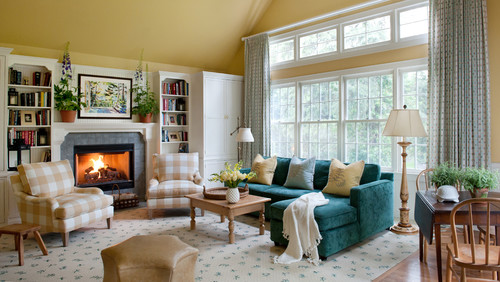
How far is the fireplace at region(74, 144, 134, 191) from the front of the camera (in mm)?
5801

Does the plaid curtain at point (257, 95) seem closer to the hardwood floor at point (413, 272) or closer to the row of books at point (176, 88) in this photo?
the row of books at point (176, 88)

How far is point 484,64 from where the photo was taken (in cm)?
407

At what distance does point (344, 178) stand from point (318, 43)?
2705 mm

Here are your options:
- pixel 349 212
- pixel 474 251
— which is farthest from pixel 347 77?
pixel 474 251

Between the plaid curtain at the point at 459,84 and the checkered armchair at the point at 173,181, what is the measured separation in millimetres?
3470

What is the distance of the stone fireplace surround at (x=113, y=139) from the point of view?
212 inches

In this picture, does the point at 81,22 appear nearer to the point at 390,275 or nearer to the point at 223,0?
the point at 223,0

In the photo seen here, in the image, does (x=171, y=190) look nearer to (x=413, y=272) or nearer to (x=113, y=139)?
(x=113, y=139)

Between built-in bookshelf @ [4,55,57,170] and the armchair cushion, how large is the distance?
172 cm

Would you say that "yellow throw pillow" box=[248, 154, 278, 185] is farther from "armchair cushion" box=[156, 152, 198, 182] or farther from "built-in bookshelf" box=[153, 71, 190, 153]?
"built-in bookshelf" box=[153, 71, 190, 153]

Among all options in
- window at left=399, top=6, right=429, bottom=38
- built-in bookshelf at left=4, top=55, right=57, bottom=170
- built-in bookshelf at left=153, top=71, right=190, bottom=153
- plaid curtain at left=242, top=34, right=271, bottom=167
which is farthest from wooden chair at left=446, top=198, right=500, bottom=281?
built-in bookshelf at left=4, top=55, right=57, bottom=170

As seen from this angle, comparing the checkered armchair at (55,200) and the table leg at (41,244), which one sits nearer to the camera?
the table leg at (41,244)

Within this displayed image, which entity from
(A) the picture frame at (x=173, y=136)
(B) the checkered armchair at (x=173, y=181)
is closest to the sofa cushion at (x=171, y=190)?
(B) the checkered armchair at (x=173, y=181)

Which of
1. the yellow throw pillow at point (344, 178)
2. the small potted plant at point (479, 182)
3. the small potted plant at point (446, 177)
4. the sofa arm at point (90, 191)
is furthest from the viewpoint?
the sofa arm at point (90, 191)
